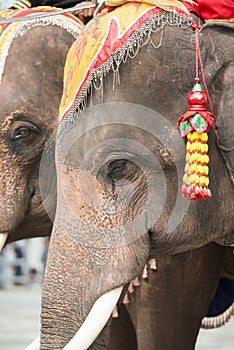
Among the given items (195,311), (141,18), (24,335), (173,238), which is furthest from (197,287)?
(24,335)

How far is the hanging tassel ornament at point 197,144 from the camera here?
3.45 meters

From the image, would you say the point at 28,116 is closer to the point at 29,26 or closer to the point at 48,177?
the point at 48,177

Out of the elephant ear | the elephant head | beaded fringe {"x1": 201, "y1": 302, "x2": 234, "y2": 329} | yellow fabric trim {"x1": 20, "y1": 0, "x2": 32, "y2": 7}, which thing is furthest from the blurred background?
the elephant ear

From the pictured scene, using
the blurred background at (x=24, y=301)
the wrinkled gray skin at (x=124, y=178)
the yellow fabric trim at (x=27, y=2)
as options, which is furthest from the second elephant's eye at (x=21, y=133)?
the blurred background at (x=24, y=301)

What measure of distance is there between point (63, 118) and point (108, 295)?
1.68ft

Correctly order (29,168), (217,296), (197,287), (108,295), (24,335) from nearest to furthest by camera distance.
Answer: (108,295), (29,168), (197,287), (217,296), (24,335)

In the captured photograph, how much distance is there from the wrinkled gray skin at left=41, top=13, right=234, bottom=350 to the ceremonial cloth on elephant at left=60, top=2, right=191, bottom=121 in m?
0.03

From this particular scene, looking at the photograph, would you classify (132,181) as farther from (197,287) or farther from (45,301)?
(197,287)

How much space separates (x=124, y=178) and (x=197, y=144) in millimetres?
241

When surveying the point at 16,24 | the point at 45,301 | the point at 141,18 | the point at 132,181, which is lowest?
the point at 45,301

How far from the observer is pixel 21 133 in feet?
13.9

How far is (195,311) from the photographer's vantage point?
481 centimetres

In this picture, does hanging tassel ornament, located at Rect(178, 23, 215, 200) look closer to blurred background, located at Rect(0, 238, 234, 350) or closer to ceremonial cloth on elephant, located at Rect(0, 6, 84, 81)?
ceremonial cloth on elephant, located at Rect(0, 6, 84, 81)

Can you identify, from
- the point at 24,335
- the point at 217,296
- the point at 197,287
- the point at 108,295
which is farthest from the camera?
the point at 24,335
